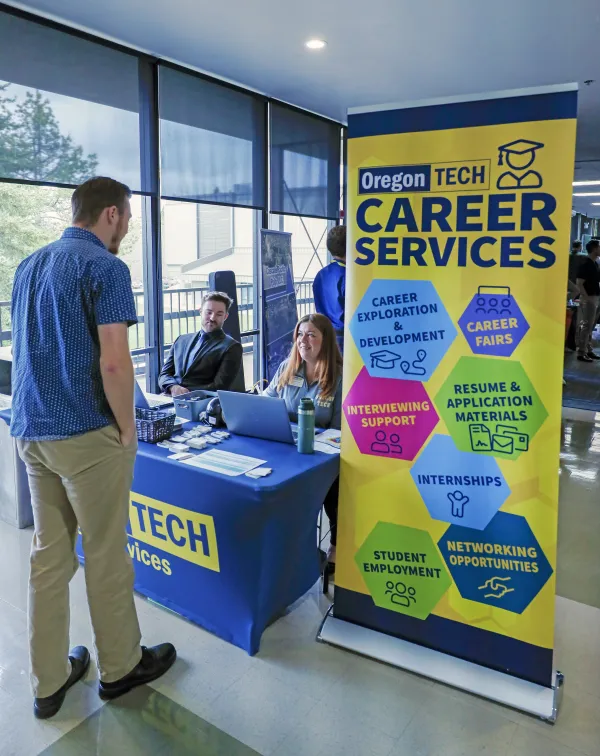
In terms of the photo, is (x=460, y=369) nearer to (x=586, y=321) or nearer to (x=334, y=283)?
(x=334, y=283)

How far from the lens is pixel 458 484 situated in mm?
1964

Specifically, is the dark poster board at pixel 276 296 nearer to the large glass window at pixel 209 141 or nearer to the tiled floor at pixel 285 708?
the large glass window at pixel 209 141

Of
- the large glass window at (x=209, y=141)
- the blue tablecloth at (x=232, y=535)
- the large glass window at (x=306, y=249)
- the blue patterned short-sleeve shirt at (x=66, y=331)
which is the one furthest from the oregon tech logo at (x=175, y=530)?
the large glass window at (x=306, y=249)

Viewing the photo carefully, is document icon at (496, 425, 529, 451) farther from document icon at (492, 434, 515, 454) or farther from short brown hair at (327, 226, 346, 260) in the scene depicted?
short brown hair at (327, 226, 346, 260)

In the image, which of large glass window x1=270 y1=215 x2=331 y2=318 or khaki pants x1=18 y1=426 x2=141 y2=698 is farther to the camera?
large glass window x1=270 y1=215 x2=331 y2=318

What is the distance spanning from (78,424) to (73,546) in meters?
0.43

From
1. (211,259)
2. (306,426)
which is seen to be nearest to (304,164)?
(211,259)

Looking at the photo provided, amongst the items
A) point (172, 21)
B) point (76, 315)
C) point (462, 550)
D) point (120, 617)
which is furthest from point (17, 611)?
point (172, 21)

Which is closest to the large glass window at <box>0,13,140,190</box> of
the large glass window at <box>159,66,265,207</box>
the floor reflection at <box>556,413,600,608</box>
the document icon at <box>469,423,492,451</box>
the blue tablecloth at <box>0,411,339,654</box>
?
the large glass window at <box>159,66,265,207</box>

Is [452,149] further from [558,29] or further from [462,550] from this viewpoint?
[558,29]

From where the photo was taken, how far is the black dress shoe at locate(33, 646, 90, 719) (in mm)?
1818

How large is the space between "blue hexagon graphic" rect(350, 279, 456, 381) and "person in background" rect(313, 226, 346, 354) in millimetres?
1490

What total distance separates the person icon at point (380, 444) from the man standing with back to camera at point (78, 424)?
80cm

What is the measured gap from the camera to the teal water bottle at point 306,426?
2152 mm
